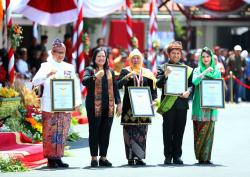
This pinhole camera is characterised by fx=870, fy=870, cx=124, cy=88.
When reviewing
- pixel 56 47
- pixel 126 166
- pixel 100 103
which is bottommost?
pixel 126 166

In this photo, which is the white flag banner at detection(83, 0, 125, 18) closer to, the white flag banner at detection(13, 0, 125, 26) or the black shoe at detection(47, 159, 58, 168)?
the white flag banner at detection(13, 0, 125, 26)

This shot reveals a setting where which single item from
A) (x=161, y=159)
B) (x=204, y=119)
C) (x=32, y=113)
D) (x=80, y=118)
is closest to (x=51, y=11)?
(x=80, y=118)

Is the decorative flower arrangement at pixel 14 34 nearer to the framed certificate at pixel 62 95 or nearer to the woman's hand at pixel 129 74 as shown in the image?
the framed certificate at pixel 62 95

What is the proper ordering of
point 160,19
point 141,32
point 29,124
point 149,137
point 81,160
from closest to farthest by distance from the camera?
point 81,160
point 29,124
point 149,137
point 141,32
point 160,19

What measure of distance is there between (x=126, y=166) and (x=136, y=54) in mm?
1758

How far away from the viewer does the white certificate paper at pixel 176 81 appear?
45.1ft

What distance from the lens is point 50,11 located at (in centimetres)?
2434

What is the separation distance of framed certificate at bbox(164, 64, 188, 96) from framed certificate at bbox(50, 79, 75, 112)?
149 cm

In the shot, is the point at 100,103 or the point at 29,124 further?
the point at 29,124

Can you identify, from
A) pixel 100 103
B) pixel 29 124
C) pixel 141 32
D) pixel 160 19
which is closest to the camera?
pixel 100 103

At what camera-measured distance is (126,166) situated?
13.5m

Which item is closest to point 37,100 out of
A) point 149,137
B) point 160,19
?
point 149,137

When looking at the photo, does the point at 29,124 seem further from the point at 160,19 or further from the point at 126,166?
the point at 160,19

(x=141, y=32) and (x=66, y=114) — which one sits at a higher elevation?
(x=141, y=32)
